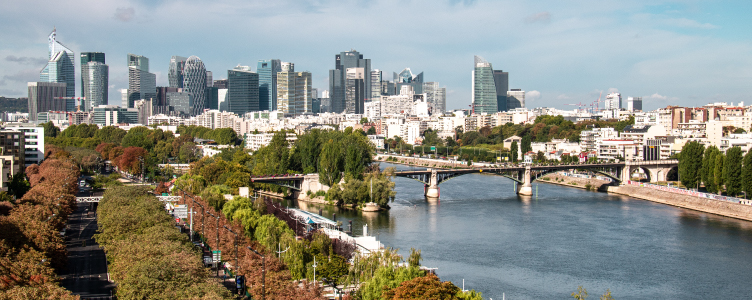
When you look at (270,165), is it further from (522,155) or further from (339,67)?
(339,67)

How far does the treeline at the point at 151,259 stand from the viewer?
9.67 metres

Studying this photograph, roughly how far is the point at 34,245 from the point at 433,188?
18.6m

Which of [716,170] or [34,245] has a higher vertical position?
[716,170]

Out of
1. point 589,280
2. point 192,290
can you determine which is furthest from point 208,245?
point 589,280

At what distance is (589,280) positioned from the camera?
49.0 ft

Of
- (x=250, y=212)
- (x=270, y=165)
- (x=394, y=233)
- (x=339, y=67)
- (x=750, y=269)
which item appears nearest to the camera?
(x=750, y=269)

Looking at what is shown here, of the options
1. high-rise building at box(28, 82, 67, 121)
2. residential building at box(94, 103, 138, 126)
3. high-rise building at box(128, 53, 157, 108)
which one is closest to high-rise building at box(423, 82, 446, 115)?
high-rise building at box(128, 53, 157, 108)

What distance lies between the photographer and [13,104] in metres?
129

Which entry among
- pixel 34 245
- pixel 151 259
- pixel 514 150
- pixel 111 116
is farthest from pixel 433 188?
pixel 111 116

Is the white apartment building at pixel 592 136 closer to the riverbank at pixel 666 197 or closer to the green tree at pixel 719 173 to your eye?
the riverbank at pixel 666 197

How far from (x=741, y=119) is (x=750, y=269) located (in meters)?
34.2

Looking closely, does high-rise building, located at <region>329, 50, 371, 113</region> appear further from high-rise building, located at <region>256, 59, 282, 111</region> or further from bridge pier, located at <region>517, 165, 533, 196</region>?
bridge pier, located at <region>517, 165, 533, 196</region>

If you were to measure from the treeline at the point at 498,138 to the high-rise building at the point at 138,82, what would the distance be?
228ft

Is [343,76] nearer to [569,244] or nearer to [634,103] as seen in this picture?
[634,103]
